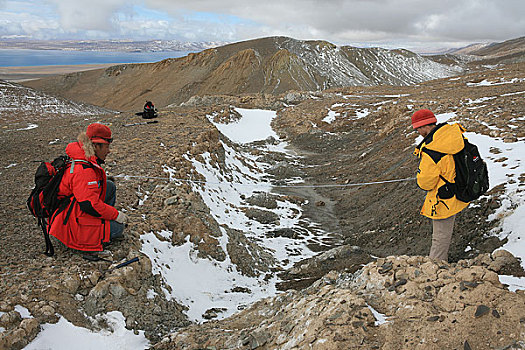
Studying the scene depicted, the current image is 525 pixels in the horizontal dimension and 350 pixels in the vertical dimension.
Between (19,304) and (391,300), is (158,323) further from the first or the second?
(391,300)

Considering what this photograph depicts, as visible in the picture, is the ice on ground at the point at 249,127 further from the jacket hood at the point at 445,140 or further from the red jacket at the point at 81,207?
the jacket hood at the point at 445,140

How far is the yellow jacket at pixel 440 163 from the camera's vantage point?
12.0 ft

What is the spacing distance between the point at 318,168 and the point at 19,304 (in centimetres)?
1209

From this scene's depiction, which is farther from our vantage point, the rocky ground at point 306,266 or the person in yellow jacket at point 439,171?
the person in yellow jacket at point 439,171

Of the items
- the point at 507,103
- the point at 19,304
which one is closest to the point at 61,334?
the point at 19,304

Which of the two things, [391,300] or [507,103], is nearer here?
[391,300]

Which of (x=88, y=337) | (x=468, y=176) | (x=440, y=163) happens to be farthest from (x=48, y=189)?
(x=468, y=176)

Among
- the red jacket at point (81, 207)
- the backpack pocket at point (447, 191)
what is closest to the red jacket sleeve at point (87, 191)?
the red jacket at point (81, 207)

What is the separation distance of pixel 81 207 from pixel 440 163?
4.39m

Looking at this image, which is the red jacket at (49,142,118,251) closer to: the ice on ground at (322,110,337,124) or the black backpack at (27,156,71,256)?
the black backpack at (27,156,71,256)

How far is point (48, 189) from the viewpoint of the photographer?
396cm

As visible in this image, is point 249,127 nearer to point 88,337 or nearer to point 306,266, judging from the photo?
point 306,266

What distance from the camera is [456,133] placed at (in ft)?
12.0

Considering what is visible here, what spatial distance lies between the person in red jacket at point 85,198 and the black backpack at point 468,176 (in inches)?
169
